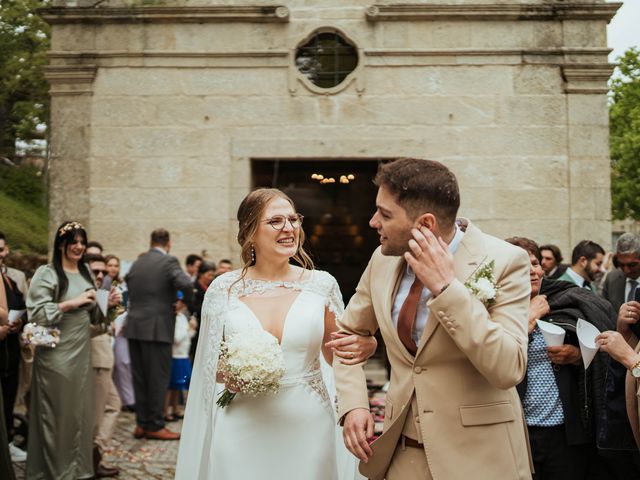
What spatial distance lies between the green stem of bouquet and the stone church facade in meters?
7.20

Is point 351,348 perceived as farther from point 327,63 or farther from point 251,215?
point 327,63

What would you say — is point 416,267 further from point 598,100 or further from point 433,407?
point 598,100

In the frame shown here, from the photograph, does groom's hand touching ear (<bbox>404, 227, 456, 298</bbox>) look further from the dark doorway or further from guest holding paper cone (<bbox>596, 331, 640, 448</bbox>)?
the dark doorway

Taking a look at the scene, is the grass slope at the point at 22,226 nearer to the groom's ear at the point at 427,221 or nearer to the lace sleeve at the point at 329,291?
the lace sleeve at the point at 329,291

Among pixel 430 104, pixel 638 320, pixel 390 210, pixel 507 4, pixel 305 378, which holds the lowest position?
pixel 305 378

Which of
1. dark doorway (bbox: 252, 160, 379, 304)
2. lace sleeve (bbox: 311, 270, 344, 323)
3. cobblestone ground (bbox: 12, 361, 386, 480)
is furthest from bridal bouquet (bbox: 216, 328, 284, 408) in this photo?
dark doorway (bbox: 252, 160, 379, 304)

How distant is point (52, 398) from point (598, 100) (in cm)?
873

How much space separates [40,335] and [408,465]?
4.52 meters

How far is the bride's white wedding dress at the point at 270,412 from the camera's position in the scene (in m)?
4.13

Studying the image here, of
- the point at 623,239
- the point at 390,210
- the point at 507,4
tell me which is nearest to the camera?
the point at 390,210

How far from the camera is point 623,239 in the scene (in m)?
6.69

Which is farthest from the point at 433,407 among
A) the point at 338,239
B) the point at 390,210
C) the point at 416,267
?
the point at 338,239

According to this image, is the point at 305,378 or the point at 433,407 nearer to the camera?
the point at 433,407

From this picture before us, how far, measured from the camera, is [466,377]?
9.43 ft
